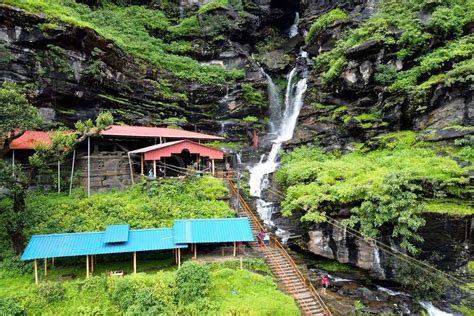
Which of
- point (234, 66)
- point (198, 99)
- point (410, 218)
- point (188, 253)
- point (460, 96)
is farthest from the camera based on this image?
point (234, 66)

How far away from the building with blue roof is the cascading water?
7843 mm

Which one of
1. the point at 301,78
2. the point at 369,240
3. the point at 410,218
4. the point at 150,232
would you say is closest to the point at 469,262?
the point at 410,218

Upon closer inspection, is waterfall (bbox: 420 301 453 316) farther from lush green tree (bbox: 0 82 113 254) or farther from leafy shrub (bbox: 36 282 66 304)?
lush green tree (bbox: 0 82 113 254)

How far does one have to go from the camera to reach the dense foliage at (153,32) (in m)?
39.8

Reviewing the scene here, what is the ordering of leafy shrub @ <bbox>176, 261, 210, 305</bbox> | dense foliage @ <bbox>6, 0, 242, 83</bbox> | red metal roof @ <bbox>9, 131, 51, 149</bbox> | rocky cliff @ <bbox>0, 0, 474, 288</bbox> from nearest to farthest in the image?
leafy shrub @ <bbox>176, 261, 210, 305</bbox> → red metal roof @ <bbox>9, 131, 51, 149</bbox> → rocky cliff @ <bbox>0, 0, 474, 288</bbox> → dense foliage @ <bbox>6, 0, 242, 83</bbox>

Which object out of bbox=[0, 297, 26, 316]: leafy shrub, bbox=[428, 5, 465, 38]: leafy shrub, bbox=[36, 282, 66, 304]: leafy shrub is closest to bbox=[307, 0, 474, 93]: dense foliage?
bbox=[428, 5, 465, 38]: leafy shrub

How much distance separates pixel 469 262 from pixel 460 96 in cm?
1365

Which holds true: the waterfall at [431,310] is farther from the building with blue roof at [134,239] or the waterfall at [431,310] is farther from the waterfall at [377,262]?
the building with blue roof at [134,239]

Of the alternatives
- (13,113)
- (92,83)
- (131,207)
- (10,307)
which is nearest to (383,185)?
(131,207)

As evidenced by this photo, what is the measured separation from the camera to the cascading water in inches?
1190

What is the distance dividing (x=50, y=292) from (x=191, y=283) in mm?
7208

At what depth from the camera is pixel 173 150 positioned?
85.0 feet

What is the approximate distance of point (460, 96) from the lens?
2308 cm

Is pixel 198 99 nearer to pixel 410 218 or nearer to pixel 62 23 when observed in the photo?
pixel 62 23
